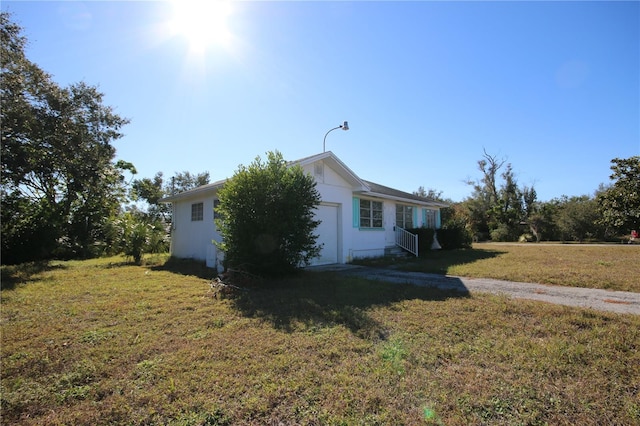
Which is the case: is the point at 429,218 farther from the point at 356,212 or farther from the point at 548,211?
the point at 548,211

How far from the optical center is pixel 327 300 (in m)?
6.00

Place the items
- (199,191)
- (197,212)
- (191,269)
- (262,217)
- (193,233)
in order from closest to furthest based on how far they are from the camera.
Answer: (262,217) → (191,269) → (199,191) → (197,212) → (193,233)

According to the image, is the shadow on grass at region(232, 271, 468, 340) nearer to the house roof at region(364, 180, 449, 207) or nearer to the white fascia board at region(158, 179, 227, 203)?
the white fascia board at region(158, 179, 227, 203)

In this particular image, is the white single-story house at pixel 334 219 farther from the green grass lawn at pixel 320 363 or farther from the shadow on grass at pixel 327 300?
the green grass lawn at pixel 320 363

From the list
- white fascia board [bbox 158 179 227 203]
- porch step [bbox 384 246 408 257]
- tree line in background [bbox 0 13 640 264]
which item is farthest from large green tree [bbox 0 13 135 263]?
porch step [bbox 384 246 408 257]

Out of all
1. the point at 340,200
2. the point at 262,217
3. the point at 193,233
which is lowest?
the point at 193,233

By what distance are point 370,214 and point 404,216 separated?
3.51 meters

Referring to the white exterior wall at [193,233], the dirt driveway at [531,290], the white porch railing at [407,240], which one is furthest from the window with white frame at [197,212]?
the white porch railing at [407,240]

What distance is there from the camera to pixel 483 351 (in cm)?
354

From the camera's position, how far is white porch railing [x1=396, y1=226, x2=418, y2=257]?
1491cm

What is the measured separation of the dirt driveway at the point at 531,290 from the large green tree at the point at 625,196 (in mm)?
9897

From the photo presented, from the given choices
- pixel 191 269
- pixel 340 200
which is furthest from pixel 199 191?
pixel 340 200

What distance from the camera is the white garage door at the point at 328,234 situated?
1144 cm

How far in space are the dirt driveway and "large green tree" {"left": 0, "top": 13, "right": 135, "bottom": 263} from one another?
1188cm
